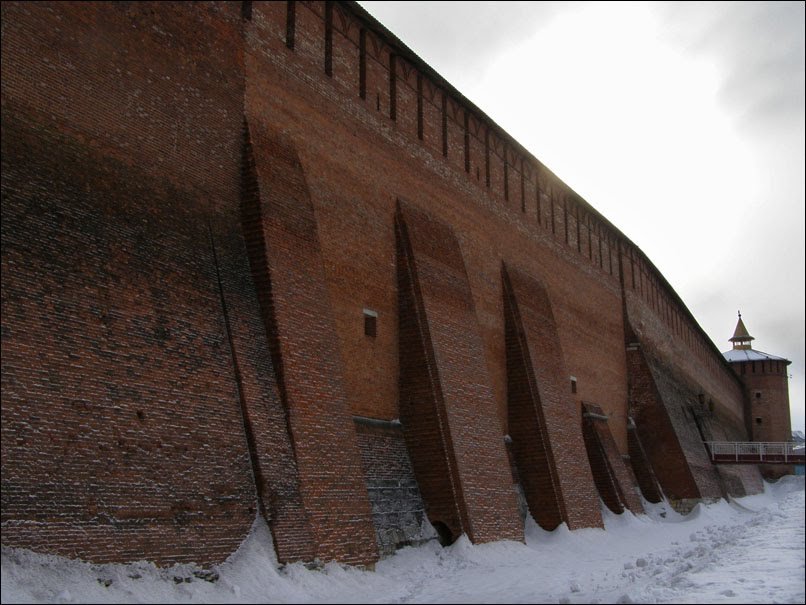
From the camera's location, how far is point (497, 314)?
17.8 metres

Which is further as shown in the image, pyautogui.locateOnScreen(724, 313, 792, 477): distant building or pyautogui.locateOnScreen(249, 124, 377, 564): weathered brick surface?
pyautogui.locateOnScreen(724, 313, 792, 477): distant building

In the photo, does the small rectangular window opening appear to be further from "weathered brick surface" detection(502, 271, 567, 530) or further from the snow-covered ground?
"weathered brick surface" detection(502, 271, 567, 530)

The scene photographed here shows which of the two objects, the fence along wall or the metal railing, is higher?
the fence along wall

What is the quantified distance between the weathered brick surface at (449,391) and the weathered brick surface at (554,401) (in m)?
2.43

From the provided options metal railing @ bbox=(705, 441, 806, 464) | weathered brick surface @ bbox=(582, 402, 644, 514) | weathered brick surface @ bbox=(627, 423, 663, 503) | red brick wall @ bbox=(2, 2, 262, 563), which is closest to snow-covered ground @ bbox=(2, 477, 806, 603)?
red brick wall @ bbox=(2, 2, 262, 563)

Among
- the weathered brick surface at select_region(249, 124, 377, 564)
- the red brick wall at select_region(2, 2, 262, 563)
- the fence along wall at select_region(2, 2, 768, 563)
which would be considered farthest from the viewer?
the weathered brick surface at select_region(249, 124, 377, 564)

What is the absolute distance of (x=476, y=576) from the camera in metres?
11.6

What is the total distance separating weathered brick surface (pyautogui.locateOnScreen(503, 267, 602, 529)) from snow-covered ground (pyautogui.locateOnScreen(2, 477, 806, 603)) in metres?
0.90

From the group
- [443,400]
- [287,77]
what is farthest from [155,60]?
[443,400]

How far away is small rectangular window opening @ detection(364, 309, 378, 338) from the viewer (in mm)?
13430

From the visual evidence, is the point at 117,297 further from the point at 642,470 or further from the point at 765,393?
the point at 765,393

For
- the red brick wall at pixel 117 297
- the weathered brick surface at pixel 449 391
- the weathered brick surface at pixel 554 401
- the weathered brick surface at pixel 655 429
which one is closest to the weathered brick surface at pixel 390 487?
the weathered brick surface at pixel 449 391

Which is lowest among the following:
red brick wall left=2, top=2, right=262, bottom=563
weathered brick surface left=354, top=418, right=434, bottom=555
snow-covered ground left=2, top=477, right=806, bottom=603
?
snow-covered ground left=2, top=477, right=806, bottom=603

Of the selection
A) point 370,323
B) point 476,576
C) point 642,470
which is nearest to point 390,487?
point 476,576
